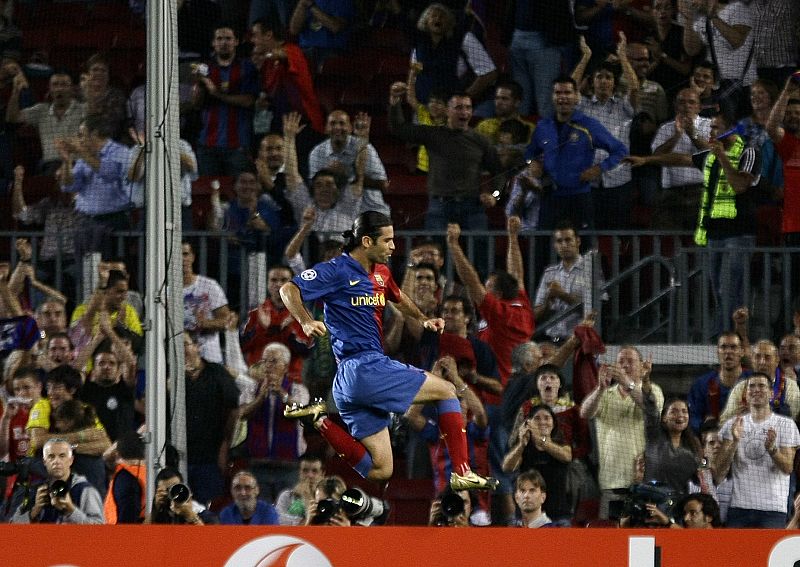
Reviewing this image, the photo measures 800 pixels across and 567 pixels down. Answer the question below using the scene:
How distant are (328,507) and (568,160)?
9.21ft

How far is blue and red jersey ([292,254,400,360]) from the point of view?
244 inches

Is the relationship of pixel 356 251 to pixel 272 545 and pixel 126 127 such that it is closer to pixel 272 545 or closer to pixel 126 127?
pixel 272 545

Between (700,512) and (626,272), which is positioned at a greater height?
(626,272)

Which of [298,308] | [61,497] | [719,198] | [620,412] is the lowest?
[61,497]

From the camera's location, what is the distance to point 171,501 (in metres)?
6.56

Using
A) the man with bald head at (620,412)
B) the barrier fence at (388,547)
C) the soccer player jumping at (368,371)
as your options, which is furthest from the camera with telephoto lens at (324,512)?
the man with bald head at (620,412)

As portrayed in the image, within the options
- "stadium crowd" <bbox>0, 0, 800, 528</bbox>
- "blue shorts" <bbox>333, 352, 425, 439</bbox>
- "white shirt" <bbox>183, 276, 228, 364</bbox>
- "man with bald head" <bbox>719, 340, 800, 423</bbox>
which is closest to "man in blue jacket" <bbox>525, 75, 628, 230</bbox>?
"stadium crowd" <bbox>0, 0, 800, 528</bbox>

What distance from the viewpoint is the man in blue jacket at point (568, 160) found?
8.62m

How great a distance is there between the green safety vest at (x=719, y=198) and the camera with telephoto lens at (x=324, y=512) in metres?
2.93

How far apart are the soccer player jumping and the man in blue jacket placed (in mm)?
2377

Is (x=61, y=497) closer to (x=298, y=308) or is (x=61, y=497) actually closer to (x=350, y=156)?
(x=298, y=308)

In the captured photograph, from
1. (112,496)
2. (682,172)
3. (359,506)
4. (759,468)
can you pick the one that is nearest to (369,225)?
(359,506)

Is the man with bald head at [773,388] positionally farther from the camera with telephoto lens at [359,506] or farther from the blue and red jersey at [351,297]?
the blue and red jersey at [351,297]

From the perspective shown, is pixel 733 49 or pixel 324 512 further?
pixel 733 49
